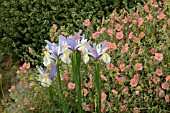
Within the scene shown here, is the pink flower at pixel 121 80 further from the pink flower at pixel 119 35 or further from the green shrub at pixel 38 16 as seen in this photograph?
the green shrub at pixel 38 16

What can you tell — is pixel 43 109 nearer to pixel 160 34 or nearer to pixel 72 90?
pixel 72 90

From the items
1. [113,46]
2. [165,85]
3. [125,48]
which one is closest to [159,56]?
[165,85]

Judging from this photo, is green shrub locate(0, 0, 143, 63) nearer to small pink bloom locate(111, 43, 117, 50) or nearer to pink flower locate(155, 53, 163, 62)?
small pink bloom locate(111, 43, 117, 50)

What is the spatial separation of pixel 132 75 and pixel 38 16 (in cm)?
216

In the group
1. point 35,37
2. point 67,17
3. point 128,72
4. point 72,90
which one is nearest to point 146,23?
point 128,72

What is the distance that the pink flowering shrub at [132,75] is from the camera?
9.87ft

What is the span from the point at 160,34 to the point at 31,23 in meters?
2.06

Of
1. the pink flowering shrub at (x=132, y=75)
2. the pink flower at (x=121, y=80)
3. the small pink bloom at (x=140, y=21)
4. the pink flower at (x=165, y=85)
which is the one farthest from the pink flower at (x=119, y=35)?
the pink flower at (x=165, y=85)

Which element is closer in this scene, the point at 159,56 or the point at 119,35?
the point at 159,56

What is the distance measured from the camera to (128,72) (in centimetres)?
317

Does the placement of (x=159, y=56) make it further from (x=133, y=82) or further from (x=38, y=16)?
(x=38, y=16)

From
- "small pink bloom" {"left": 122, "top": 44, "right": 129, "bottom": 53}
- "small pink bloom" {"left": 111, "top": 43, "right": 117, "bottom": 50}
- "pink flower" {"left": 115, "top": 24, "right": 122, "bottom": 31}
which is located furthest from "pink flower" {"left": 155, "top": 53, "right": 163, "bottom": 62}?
"pink flower" {"left": 115, "top": 24, "right": 122, "bottom": 31}

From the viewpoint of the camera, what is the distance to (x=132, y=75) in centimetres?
312

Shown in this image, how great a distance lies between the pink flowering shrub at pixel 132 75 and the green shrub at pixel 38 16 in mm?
1069
